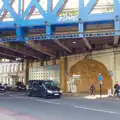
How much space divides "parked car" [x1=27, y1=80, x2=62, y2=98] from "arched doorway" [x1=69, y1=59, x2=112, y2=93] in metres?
9.21

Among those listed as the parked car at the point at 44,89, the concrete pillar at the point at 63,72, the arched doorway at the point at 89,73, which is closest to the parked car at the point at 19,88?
the concrete pillar at the point at 63,72

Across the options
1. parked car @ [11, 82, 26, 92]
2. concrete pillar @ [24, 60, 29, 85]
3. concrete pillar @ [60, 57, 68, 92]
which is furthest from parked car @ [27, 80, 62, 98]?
concrete pillar @ [24, 60, 29, 85]

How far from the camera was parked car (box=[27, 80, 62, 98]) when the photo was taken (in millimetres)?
27913

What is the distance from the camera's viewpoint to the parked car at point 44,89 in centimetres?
2791

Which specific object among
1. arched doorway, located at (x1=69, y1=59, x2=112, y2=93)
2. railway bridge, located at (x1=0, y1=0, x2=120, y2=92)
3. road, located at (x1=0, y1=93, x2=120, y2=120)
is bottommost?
road, located at (x1=0, y1=93, x2=120, y2=120)

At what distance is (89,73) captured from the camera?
40.4 meters

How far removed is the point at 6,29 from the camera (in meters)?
29.1

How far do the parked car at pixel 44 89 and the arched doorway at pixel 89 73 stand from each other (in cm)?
921

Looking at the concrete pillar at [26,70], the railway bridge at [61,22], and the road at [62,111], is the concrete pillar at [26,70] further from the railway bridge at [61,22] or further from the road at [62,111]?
the road at [62,111]

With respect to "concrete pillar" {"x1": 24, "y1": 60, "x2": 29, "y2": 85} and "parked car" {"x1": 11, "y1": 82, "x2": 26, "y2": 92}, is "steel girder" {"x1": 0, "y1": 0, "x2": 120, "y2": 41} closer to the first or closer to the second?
"parked car" {"x1": 11, "y1": 82, "x2": 26, "y2": 92}

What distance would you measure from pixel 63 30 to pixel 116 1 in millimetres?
5817

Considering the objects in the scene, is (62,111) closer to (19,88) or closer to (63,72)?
(63,72)

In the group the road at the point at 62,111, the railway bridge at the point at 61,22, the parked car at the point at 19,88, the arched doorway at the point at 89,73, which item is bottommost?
the road at the point at 62,111

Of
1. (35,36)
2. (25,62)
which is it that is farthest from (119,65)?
(25,62)
